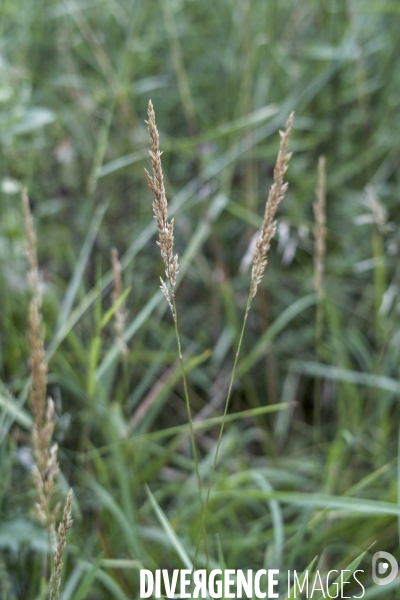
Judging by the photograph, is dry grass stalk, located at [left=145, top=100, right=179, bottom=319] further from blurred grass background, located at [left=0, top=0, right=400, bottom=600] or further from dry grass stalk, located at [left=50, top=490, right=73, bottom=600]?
blurred grass background, located at [left=0, top=0, right=400, bottom=600]

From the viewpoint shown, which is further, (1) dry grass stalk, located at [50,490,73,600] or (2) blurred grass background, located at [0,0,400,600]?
(2) blurred grass background, located at [0,0,400,600]

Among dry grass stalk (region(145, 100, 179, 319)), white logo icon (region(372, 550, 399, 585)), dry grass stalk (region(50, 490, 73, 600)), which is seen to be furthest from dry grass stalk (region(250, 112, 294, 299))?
white logo icon (region(372, 550, 399, 585))

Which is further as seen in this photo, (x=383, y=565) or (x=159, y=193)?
(x=383, y=565)

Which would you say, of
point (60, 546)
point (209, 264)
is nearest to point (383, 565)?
point (60, 546)

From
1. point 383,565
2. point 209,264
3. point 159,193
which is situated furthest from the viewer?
point 209,264

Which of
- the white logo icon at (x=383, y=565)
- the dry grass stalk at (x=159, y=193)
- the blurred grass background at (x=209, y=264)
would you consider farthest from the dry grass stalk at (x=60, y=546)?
the white logo icon at (x=383, y=565)

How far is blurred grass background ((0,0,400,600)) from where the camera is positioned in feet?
4.00

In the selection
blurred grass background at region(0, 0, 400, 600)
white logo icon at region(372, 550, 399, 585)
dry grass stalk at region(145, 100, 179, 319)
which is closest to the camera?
dry grass stalk at region(145, 100, 179, 319)

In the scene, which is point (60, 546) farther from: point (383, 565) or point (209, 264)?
point (209, 264)

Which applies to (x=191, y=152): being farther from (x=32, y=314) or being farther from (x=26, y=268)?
(x=32, y=314)

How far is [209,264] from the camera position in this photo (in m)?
1.87

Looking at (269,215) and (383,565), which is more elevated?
(269,215)

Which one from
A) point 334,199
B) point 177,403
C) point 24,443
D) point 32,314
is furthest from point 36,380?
point 334,199

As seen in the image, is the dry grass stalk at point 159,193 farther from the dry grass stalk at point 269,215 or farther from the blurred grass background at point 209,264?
the blurred grass background at point 209,264
